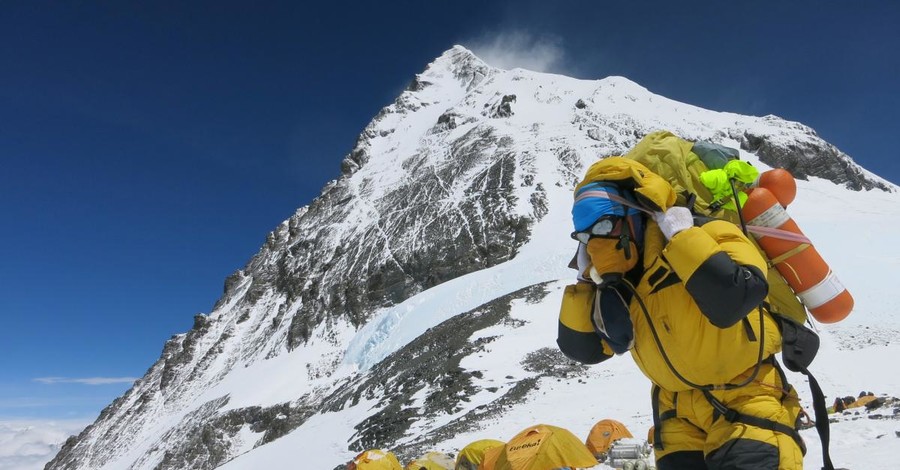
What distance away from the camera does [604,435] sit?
9906 millimetres

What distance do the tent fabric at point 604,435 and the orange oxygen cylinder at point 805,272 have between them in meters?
7.61

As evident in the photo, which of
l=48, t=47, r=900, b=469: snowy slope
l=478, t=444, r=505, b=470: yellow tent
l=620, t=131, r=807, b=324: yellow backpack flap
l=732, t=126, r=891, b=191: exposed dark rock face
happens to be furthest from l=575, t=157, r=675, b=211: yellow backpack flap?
l=732, t=126, r=891, b=191: exposed dark rock face

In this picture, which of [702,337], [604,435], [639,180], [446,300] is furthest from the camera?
[446,300]

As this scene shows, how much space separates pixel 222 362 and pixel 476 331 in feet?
139

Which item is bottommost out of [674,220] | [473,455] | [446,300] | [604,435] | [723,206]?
[604,435]

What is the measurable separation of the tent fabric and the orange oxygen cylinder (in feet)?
25.0

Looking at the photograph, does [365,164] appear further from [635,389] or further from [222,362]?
[635,389]

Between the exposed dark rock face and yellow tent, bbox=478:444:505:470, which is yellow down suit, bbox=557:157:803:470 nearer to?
yellow tent, bbox=478:444:505:470

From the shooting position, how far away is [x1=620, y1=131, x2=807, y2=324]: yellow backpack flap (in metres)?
2.85

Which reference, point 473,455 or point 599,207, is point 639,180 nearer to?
point 599,207

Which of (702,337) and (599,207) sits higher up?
(599,207)

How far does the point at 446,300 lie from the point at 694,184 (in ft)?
113

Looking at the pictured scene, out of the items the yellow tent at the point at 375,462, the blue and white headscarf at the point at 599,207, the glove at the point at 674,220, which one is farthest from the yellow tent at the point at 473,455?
the glove at the point at 674,220

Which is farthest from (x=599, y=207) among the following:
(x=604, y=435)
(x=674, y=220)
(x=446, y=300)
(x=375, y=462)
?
(x=446, y=300)
